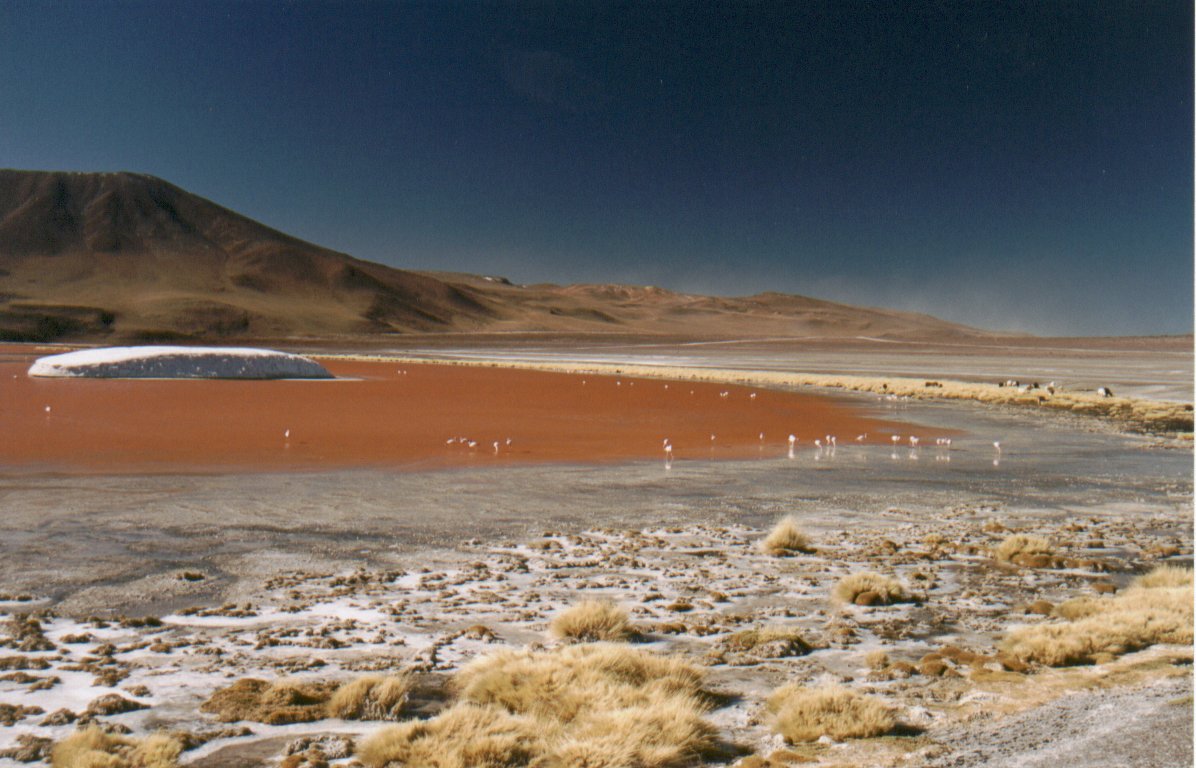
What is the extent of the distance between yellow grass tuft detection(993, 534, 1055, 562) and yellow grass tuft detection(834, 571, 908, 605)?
2053mm

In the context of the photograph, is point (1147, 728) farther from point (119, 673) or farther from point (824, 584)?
point (119, 673)

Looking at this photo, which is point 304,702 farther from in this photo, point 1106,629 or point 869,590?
point 1106,629

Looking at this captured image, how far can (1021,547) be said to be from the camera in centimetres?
998

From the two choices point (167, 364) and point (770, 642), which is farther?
point (167, 364)

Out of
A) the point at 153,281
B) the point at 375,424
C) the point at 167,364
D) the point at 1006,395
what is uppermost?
the point at 153,281

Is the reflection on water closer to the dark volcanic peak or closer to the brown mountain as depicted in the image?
the brown mountain

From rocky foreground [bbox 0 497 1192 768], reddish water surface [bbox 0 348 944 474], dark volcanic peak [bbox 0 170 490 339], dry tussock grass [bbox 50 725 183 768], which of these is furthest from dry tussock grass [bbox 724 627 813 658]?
dark volcanic peak [bbox 0 170 490 339]

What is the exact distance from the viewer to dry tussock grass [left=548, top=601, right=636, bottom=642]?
22.9 feet

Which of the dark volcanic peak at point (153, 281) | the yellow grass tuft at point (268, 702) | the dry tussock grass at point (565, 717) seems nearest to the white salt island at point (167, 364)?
the yellow grass tuft at point (268, 702)

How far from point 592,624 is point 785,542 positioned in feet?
12.3

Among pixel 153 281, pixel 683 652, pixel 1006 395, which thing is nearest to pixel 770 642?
pixel 683 652

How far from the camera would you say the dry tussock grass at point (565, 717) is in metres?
4.91

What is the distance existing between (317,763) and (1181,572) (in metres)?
8.04

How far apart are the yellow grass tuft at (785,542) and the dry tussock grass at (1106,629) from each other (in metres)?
2.77
